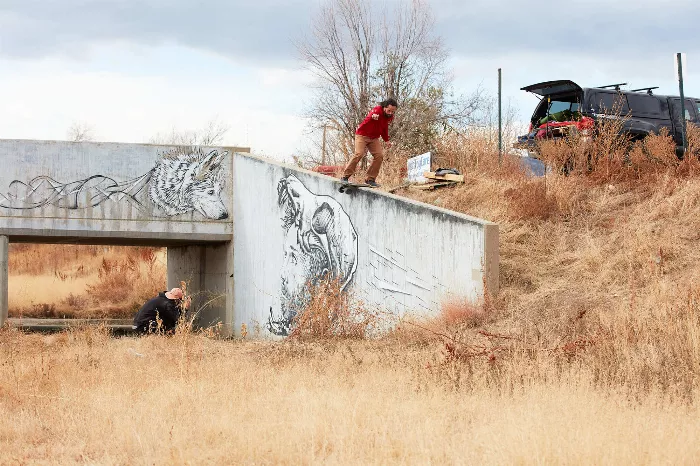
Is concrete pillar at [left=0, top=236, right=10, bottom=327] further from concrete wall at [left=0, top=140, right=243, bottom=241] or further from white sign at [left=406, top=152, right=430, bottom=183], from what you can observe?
white sign at [left=406, top=152, right=430, bottom=183]

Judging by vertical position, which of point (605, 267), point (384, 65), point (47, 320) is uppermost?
point (384, 65)

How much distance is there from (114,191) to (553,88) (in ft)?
31.5

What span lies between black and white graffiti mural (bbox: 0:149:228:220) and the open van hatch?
700 centimetres

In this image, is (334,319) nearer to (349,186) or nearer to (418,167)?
(349,186)

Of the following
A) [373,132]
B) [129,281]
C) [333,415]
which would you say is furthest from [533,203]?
[129,281]

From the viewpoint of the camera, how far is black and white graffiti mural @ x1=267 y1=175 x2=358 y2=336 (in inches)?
564

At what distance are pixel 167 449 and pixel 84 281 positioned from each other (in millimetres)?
28077

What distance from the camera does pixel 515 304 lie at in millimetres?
10820

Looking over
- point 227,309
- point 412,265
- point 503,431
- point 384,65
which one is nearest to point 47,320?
point 227,309

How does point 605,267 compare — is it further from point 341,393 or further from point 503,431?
point 503,431

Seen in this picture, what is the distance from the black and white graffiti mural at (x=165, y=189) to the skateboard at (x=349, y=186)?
5.61 metres

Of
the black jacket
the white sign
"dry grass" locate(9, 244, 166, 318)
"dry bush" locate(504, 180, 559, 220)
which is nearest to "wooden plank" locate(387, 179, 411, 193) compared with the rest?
the white sign

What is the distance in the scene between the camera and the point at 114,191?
19.0m

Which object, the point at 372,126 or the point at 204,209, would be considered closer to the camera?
the point at 372,126
